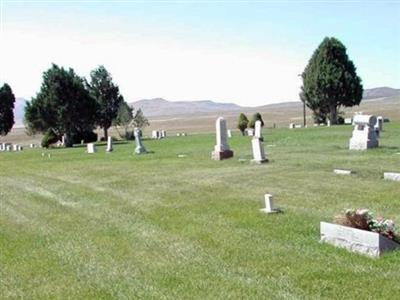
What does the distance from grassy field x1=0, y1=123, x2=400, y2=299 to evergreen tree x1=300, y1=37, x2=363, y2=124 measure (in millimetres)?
37312

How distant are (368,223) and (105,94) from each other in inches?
2126

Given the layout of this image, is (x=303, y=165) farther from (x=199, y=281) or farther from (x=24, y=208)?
(x=199, y=281)

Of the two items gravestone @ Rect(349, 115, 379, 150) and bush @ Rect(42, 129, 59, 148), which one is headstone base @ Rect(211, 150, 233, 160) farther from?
bush @ Rect(42, 129, 59, 148)

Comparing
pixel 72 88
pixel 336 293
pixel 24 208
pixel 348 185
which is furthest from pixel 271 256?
pixel 72 88

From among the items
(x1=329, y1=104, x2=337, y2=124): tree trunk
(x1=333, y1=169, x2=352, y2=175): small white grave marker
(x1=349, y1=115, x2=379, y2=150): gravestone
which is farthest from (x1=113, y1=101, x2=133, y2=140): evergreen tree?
(x1=333, y1=169, x2=352, y2=175): small white grave marker

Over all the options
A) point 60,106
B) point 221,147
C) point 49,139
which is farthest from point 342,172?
point 60,106

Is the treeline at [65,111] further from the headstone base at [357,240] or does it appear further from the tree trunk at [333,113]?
the headstone base at [357,240]

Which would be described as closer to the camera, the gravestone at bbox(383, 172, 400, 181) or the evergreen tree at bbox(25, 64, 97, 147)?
the gravestone at bbox(383, 172, 400, 181)

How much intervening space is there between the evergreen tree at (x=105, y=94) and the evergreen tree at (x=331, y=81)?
2087cm

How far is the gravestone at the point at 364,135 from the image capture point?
2359 centimetres

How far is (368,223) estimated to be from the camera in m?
8.22

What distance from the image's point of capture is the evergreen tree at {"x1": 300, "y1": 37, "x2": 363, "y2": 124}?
55375mm

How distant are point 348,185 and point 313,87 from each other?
43.9m

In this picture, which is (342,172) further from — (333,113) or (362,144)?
(333,113)
